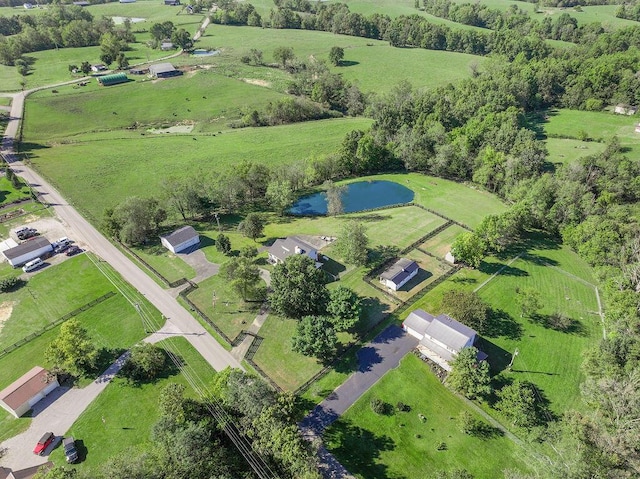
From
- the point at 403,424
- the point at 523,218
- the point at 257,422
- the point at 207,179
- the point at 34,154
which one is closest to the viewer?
the point at 257,422

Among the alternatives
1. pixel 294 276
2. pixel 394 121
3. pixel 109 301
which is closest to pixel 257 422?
pixel 294 276

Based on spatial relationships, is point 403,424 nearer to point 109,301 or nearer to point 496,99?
point 109,301

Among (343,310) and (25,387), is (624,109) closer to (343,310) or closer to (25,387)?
(343,310)

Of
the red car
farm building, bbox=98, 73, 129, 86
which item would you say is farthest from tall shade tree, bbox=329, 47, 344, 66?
the red car

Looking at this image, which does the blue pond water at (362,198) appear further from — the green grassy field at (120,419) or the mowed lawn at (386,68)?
the mowed lawn at (386,68)

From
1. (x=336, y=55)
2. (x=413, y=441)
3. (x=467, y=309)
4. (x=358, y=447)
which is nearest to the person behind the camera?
(x=358, y=447)

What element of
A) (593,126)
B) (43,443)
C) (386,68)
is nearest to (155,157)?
(43,443)
